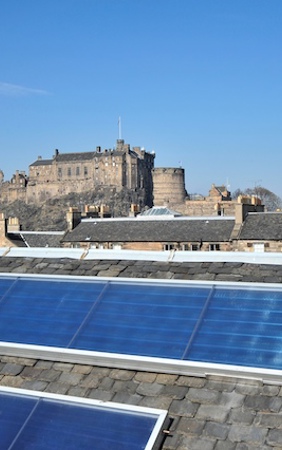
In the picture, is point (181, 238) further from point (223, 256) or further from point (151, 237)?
point (223, 256)

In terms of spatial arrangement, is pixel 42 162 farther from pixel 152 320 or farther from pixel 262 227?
pixel 152 320

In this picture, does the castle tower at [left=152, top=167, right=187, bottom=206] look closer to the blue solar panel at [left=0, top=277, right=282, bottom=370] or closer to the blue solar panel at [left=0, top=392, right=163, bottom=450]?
the blue solar panel at [left=0, top=277, right=282, bottom=370]

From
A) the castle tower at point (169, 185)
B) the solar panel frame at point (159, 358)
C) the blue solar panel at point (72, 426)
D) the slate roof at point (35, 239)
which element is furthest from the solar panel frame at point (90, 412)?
the castle tower at point (169, 185)

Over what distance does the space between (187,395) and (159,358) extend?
57cm

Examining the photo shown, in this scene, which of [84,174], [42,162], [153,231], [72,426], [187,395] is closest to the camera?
[72,426]

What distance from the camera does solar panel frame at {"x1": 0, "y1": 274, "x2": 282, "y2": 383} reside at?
5.80 meters

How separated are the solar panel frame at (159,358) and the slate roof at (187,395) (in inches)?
2.2

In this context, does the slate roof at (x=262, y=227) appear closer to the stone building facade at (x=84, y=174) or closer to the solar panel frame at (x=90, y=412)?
the solar panel frame at (x=90, y=412)

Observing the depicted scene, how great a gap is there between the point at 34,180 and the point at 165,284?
176 m

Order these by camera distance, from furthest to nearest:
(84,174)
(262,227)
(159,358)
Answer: (84,174), (262,227), (159,358)

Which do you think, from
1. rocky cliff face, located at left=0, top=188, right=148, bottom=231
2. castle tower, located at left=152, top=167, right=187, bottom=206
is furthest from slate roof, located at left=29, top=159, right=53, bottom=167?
castle tower, located at left=152, top=167, right=187, bottom=206

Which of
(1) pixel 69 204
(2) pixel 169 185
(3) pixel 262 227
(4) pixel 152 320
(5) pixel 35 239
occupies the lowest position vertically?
(1) pixel 69 204

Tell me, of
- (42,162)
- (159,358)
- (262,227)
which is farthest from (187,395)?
(42,162)

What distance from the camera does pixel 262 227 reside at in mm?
43500
